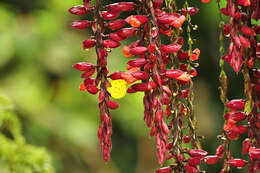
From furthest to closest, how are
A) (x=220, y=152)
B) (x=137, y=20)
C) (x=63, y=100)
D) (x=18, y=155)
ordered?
1. (x=63, y=100)
2. (x=18, y=155)
3. (x=220, y=152)
4. (x=137, y=20)

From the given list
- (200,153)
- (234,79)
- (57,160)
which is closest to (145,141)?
(57,160)

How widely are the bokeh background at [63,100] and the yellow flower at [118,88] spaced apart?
5.69 feet

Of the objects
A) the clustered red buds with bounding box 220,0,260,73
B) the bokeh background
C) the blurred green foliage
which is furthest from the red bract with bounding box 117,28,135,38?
the bokeh background

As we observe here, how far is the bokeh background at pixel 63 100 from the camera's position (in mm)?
2311

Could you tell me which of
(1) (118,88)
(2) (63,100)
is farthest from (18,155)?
(2) (63,100)

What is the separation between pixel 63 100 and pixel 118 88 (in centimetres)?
184

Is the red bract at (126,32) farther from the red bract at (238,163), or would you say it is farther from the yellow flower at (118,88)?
the red bract at (238,163)

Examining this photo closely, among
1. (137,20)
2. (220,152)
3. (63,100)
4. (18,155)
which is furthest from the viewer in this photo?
(63,100)

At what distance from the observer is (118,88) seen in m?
0.57

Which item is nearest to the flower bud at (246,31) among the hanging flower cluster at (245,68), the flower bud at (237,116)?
the hanging flower cluster at (245,68)

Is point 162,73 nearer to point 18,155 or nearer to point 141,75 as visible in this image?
point 141,75

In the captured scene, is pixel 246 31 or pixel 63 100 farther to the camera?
pixel 63 100

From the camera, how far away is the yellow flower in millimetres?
560

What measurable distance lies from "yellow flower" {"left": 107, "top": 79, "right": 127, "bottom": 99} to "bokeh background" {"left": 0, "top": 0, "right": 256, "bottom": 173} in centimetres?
173
